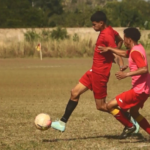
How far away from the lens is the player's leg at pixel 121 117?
740cm

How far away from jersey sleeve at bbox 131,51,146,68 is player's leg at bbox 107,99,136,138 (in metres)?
0.82

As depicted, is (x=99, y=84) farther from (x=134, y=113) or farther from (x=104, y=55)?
(x=134, y=113)

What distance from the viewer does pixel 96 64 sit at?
25.1ft

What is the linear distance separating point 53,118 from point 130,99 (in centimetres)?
347

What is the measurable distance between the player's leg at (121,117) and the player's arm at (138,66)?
0.69 meters

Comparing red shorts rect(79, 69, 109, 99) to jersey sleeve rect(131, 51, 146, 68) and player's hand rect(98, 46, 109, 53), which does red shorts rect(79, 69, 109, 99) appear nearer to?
player's hand rect(98, 46, 109, 53)

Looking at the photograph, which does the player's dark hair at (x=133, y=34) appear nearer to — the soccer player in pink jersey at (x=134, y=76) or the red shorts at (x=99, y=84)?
the soccer player in pink jersey at (x=134, y=76)

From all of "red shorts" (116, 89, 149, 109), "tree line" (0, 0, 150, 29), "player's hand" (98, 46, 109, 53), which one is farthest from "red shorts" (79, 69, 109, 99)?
"tree line" (0, 0, 150, 29)

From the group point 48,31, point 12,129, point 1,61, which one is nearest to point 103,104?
point 12,129

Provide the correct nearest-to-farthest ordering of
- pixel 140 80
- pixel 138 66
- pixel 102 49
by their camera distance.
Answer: pixel 138 66 < pixel 140 80 < pixel 102 49

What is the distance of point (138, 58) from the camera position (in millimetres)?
6832

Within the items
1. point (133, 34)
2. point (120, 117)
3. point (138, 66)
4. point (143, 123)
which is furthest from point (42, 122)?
point (133, 34)

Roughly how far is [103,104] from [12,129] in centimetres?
196

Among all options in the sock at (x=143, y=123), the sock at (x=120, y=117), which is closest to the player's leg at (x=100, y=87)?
the sock at (x=120, y=117)
